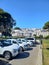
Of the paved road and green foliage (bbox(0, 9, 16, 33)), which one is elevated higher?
green foliage (bbox(0, 9, 16, 33))

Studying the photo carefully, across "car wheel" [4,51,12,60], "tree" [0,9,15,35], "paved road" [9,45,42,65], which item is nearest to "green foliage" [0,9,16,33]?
"tree" [0,9,15,35]

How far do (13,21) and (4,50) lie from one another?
61.4 metres

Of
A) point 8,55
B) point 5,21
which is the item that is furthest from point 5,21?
point 8,55

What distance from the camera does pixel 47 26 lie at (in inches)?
4309

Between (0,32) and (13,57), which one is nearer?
(13,57)

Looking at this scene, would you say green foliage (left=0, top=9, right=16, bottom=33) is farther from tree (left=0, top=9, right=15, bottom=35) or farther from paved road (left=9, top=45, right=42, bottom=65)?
paved road (left=9, top=45, right=42, bottom=65)

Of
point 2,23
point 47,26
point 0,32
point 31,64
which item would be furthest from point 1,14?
point 31,64

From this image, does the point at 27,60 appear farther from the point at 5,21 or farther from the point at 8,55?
the point at 5,21

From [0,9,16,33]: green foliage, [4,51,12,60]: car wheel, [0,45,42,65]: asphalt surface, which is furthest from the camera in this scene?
[0,9,16,33]: green foliage

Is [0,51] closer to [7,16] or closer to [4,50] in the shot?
[4,50]

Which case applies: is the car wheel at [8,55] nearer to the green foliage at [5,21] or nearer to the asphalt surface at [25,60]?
the asphalt surface at [25,60]

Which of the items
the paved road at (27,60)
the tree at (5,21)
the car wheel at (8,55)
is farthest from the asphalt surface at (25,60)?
the tree at (5,21)

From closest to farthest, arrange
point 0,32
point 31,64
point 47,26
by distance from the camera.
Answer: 1. point 31,64
2. point 0,32
3. point 47,26

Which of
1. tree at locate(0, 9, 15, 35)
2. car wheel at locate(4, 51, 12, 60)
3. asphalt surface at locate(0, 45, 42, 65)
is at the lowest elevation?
asphalt surface at locate(0, 45, 42, 65)
